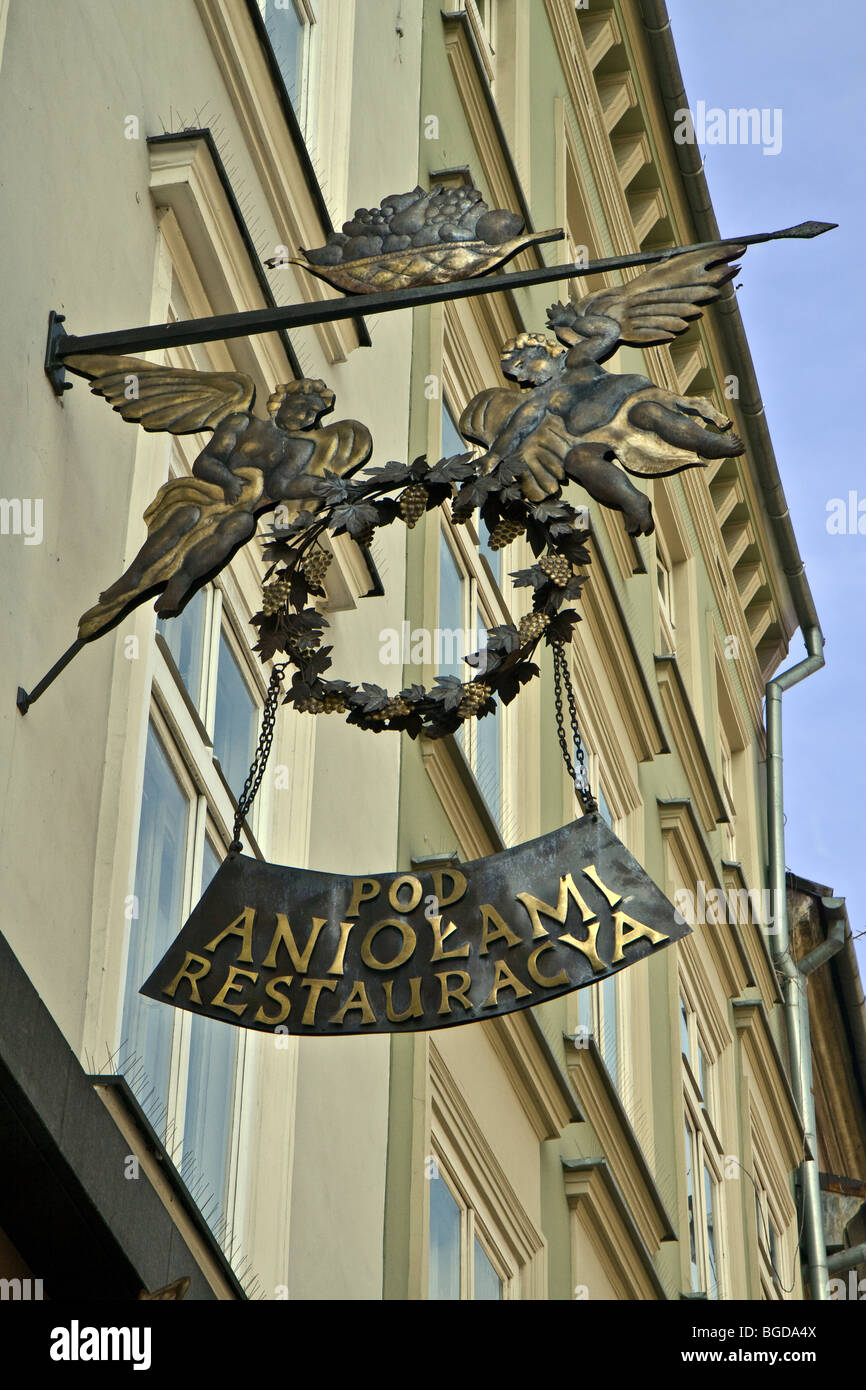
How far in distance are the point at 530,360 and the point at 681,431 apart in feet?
1.71

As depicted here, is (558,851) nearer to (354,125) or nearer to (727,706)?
(354,125)

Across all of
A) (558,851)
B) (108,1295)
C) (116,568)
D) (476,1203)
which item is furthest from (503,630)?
(476,1203)

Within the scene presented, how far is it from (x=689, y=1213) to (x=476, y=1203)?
15.6ft

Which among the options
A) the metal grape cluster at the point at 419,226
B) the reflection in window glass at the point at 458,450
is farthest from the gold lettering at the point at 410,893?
the reflection in window glass at the point at 458,450

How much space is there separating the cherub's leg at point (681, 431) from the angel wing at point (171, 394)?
3.15ft

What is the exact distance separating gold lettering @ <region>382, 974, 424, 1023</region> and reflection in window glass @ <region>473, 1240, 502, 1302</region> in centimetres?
443

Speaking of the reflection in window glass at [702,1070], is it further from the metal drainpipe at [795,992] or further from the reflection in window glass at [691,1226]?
the metal drainpipe at [795,992]

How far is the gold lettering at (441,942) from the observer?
5.20 metres

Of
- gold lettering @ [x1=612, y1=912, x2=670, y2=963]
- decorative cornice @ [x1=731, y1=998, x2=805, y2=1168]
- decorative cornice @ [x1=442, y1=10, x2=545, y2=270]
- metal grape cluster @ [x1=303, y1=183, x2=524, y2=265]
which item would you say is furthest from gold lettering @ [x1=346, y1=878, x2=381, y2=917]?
decorative cornice @ [x1=731, y1=998, x2=805, y2=1168]

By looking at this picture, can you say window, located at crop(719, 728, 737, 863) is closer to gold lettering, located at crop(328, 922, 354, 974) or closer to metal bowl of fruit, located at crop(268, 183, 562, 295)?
metal bowl of fruit, located at crop(268, 183, 562, 295)

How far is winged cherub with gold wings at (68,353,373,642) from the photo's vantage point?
5.47m

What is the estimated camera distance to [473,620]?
1081cm

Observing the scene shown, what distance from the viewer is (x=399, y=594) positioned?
9398 millimetres

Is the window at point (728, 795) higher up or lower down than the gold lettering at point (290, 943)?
higher up
